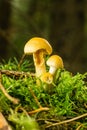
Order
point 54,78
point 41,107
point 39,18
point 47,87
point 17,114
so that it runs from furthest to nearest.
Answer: point 39,18
point 54,78
point 47,87
point 41,107
point 17,114

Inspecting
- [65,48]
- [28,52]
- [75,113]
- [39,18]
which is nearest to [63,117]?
[75,113]

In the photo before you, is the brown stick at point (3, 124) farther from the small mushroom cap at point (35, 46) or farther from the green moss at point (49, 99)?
the small mushroom cap at point (35, 46)

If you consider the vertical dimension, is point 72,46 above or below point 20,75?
above

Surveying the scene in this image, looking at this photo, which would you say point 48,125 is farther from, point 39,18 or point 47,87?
point 39,18

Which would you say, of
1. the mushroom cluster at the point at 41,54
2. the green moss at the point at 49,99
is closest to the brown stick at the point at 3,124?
the green moss at the point at 49,99

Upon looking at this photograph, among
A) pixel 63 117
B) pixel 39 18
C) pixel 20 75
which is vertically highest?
pixel 39 18

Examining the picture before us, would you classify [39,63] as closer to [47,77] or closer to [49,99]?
[47,77]

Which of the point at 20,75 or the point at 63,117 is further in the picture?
the point at 20,75

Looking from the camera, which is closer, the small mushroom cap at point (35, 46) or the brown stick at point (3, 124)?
the brown stick at point (3, 124)
